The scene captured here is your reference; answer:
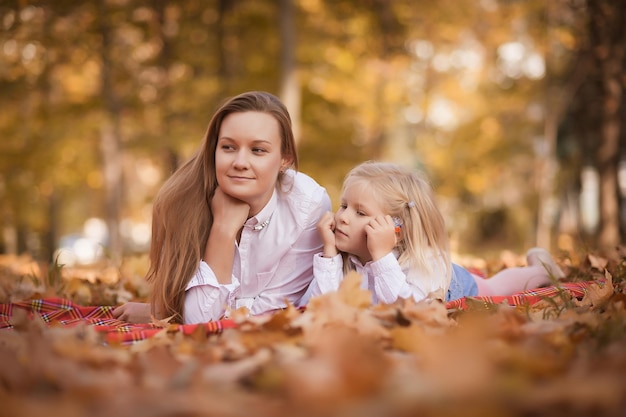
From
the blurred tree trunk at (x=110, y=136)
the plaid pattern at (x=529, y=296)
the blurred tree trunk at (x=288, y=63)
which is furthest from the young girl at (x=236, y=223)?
the blurred tree trunk at (x=110, y=136)

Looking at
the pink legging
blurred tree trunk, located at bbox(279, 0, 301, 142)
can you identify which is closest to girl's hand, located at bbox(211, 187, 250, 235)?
the pink legging

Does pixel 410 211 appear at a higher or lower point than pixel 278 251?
higher

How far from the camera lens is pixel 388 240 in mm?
2959

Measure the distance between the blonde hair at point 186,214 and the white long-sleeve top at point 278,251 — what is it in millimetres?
206

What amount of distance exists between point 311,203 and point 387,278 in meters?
0.61

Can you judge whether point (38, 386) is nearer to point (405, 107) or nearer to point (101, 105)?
point (101, 105)

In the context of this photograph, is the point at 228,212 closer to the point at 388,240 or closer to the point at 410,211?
the point at 388,240

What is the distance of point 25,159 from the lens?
1020 centimetres

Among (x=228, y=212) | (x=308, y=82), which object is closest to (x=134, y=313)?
(x=228, y=212)

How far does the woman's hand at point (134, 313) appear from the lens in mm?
3082

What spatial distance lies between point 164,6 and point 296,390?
10128 mm

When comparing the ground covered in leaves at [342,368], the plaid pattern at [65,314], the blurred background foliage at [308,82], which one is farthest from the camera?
the blurred background foliage at [308,82]

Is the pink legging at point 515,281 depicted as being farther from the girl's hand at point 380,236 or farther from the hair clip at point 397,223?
the girl's hand at point 380,236

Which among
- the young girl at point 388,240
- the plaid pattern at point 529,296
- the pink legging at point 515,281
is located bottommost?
the pink legging at point 515,281
